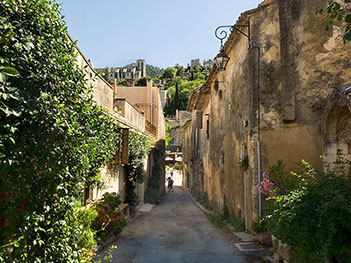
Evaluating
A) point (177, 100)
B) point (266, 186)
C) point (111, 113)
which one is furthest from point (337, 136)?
point (177, 100)

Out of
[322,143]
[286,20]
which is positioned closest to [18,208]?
[322,143]

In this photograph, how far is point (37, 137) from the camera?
327cm

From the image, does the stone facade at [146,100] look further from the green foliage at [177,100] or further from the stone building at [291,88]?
the green foliage at [177,100]

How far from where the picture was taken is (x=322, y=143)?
778 centimetres

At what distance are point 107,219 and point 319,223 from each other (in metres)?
5.40

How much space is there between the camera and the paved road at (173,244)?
6.42 m

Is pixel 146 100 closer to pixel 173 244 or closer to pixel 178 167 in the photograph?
pixel 173 244

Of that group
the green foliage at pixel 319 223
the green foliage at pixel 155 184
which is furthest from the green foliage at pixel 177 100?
the green foliage at pixel 319 223

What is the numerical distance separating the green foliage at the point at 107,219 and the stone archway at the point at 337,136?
19.2ft

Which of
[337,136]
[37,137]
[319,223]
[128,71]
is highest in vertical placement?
[128,71]

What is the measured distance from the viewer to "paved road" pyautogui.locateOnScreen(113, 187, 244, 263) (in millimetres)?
6418

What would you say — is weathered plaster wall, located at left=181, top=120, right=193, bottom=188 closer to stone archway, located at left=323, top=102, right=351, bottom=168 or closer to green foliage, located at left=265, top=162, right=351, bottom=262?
stone archway, located at left=323, top=102, right=351, bottom=168

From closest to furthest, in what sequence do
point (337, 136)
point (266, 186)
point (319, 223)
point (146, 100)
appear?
1. point (319, 223)
2. point (266, 186)
3. point (337, 136)
4. point (146, 100)

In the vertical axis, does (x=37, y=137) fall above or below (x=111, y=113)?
below
